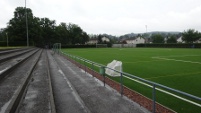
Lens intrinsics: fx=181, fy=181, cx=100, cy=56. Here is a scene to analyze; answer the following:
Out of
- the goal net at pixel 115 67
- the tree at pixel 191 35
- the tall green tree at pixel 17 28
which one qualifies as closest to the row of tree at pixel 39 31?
the tall green tree at pixel 17 28

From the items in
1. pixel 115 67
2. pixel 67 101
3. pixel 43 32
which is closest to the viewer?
pixel 67 101

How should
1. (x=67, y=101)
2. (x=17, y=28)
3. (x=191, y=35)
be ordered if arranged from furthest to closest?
1. (x=191, y=35)
2. (x=17, y=28)
3. (x=67, y=101)

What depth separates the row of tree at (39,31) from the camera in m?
56.3

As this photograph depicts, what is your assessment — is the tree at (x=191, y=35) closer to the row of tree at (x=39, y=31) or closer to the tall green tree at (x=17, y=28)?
the row of tree at (x=39, y=31)

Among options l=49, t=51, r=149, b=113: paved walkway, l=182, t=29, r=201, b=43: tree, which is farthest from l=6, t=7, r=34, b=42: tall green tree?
l=182, t=29, r=201, b=43: tree

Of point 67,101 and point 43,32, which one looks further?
point 43,32

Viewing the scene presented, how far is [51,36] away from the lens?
73938 mm

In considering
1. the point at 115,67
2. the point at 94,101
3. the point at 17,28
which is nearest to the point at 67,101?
the point at 94,101

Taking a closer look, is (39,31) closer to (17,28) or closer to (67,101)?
(17,28)

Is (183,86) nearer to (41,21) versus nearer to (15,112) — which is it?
(15,112)

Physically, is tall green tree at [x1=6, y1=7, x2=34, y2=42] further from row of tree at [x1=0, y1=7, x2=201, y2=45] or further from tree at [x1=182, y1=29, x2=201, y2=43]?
tree at [x1=182, y1=29, x2=201, y2=43]

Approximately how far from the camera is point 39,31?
62.0m

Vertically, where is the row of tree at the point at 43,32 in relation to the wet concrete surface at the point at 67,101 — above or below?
above

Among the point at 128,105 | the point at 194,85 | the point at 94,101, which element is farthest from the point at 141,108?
the point at 194,85
